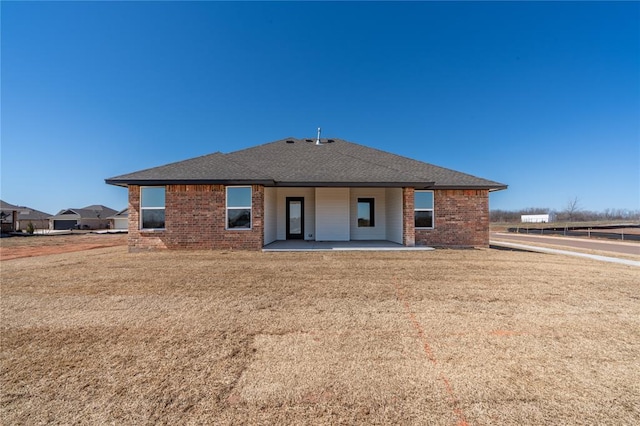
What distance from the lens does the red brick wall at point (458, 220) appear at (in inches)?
493

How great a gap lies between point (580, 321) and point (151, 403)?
5.76 metres

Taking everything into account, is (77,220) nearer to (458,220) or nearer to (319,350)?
(458,220)

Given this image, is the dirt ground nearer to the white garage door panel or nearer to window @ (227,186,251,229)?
window @ (227,186,251,229)

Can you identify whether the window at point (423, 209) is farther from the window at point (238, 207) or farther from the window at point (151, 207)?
the window at point (151, 207)

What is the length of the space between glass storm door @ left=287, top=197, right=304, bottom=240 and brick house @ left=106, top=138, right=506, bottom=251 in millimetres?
50

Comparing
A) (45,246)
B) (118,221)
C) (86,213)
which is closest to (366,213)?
(45,246)

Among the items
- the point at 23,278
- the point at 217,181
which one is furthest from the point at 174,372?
the point at 217,181

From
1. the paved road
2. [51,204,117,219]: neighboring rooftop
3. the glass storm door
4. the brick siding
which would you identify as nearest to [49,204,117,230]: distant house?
[51,204,117,219]: neighboring rooftop

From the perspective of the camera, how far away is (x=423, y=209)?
12602 mm

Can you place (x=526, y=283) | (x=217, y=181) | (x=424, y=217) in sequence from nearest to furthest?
(x=526, y=283) < (x=217, y=181) < (x=424, y=217)

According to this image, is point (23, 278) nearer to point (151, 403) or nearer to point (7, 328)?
point (7, 328)

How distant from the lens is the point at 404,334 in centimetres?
393

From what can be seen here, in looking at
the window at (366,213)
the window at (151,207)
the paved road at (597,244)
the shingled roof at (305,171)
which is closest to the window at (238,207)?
the shingled roof at (305,171)

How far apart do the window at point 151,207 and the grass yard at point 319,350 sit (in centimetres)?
470
